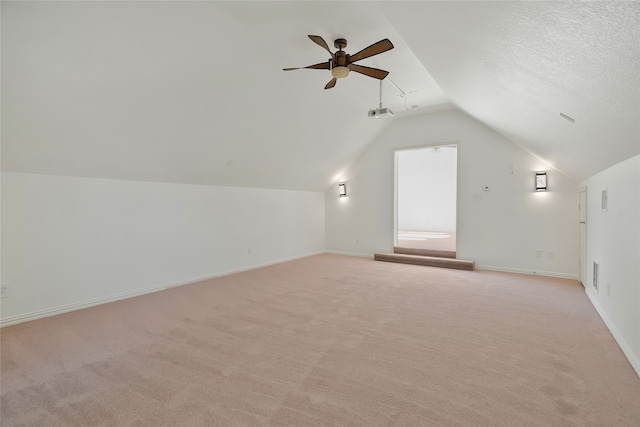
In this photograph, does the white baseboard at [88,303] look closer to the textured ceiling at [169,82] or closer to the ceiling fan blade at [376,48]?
the textured ceiling at [169,82]

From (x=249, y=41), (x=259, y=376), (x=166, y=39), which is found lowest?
(x=259, y=376)

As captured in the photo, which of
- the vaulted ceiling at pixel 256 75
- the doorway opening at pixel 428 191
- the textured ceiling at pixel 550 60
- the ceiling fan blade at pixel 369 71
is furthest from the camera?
the doorway opening at pixel 428 191

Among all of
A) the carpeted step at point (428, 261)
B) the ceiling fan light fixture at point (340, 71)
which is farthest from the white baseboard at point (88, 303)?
the ceiling fan light fixture at point (340, 71)

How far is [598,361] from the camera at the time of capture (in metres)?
2.37

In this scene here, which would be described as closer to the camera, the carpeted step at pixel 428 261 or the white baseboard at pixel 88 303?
the white baseboard at pixel 88 303

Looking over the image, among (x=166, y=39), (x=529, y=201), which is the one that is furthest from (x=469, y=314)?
(x=166, y=39)

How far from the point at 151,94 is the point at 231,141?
55.4 inches

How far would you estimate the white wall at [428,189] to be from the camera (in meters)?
11.0

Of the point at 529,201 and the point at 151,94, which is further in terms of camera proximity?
the point at 529,201

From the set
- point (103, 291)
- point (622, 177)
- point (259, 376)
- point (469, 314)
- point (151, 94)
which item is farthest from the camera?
point (103, 291)

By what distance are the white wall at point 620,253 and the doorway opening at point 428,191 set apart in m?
7.27

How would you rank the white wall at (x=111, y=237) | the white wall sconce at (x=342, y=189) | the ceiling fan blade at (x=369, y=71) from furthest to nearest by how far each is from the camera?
the white wall sconce at (x=342, y=189), the white wall at (x=111, y=237), the ceiling fan blade at (x=369, y=71)

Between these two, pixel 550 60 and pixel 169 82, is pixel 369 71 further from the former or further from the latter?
pixel 169 82

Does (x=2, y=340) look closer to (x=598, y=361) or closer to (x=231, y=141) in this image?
(x=231, y=141)
